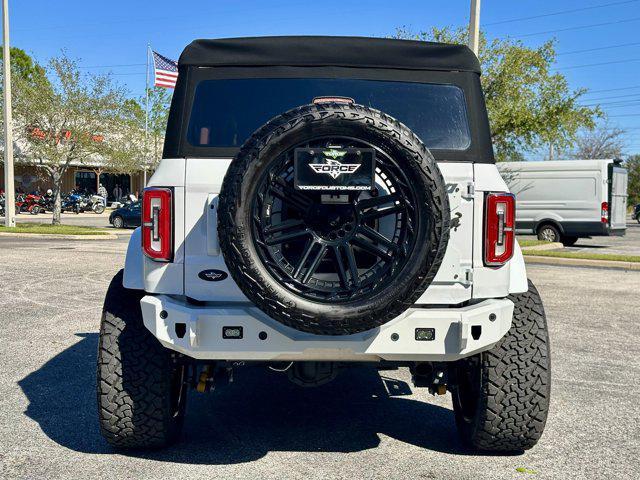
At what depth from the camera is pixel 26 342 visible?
6660 millimetres

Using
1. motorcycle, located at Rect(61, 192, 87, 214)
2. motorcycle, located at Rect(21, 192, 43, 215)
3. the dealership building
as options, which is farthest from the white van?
the dealership building

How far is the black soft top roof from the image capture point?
152 inches

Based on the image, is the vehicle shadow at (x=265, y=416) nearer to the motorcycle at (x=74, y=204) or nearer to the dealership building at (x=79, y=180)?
the motorcycle at (x=74, y=204)

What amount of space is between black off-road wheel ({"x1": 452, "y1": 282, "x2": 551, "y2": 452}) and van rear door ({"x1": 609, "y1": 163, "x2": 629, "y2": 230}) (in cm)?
1892

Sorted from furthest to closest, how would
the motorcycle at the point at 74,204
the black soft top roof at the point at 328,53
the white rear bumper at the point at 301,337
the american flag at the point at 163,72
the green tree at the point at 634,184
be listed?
1. the green tree at the point at 634,184
2. the motorcycle at the point at 74,204
3. the american flag at the point at 163,72
4. the black soft top roof at the point at 328,53
5. the white rear bumper at the point at 301,337

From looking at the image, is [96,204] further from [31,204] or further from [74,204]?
[31,204]

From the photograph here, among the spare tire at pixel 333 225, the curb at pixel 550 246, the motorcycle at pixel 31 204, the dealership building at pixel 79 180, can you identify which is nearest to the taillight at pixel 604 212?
the curb at pixel 550 246

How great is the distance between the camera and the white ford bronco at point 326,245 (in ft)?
10.3

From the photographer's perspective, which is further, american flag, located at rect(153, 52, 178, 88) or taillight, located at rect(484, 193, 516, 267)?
american flag, located at rect(153, 52, 178, 88)

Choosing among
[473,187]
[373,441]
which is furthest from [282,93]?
[373,441]

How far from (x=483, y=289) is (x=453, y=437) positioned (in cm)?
112

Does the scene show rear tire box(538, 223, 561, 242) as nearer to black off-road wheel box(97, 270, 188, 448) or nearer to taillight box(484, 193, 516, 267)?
taillight box(484, 193, 516, 267)

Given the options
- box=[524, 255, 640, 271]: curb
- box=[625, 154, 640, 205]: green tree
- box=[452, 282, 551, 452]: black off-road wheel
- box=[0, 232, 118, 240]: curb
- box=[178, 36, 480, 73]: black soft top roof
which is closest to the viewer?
box=[452, 282, 551, 452]: black off-road wheel

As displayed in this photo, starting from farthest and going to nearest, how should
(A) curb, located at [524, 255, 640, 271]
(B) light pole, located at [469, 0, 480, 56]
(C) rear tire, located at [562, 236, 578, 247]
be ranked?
(C) rear tire, located at [562, 236, 578, 247] < (B) light pole, located at [469, 0, 480, 56] < (A) curb, located at [524, 255, 640, 271]
